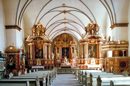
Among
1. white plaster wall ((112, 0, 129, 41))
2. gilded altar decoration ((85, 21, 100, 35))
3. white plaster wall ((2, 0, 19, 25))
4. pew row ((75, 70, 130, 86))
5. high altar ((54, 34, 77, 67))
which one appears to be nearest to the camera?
pew row ((75, 70, 130, 86))

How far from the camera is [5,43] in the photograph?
1784 cm

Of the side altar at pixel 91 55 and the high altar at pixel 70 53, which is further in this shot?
the side altar at pixel 91 55

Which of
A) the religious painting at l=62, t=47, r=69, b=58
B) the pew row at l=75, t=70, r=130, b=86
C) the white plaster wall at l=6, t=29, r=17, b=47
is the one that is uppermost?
→ the white plaster wall at l=6, t=29, r=17, b=47

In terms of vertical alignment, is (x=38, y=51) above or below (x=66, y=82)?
above

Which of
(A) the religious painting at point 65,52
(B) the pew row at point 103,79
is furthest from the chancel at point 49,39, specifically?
(A) the religious painting at point 65,52

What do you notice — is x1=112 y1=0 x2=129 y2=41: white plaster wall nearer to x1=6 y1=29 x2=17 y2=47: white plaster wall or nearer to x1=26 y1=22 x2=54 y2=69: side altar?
x1=6 y1=29 x2=17 y2=47: white plaster wall

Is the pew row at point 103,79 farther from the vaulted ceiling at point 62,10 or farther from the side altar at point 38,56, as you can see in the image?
the side altar at point 38,56

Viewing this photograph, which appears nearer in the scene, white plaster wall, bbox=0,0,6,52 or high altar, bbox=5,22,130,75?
high altar, bbox=5,22,130,75

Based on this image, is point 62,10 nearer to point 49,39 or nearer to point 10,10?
point 49,39

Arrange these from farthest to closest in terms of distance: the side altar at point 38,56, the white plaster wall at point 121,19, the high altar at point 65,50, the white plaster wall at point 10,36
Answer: the high altar at point 65,50
the side altar at point 38,56
the white plaster wall at point 10,36
the white plaster wall at point 121,19

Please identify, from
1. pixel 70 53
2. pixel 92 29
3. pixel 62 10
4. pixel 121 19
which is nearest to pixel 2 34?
pixel 92 29

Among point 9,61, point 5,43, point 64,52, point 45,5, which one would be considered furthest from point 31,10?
point 64,52

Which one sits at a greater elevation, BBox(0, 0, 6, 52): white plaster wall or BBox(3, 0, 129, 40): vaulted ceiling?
BBox(3, 0, 129, 40): vaulted ceiling

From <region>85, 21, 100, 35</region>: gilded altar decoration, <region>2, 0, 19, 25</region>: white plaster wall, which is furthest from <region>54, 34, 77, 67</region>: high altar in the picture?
<region>85, 21, 100, 35</region>: gilded altar decoration
